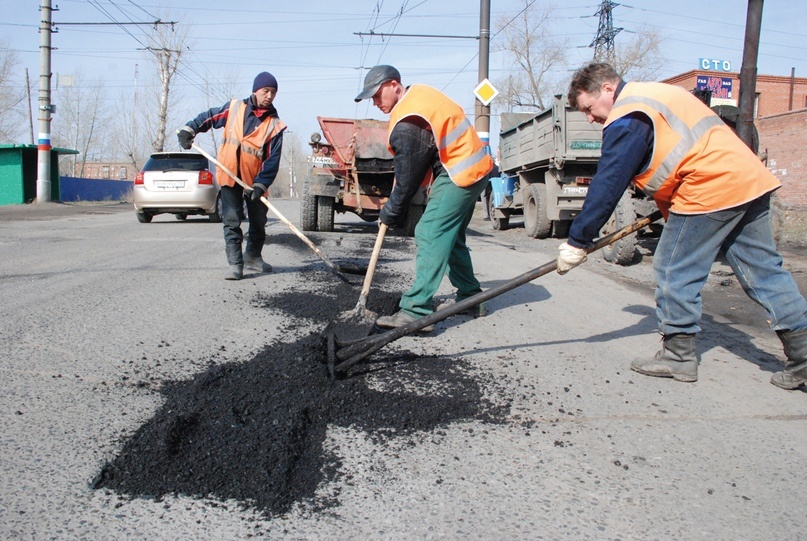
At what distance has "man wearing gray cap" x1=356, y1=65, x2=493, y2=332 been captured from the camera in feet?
12.4

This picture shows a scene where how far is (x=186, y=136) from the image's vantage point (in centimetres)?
564

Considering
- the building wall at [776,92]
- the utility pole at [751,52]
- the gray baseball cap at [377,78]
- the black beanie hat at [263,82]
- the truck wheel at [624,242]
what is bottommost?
Result: the truck wheel at [624,242]

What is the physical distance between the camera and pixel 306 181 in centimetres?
1102

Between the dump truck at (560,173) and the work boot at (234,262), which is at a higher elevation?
the dump truck at (560,173)

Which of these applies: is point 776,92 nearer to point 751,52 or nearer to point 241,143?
point 751,52

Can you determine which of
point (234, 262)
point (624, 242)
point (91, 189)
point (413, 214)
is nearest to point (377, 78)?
point (234, 262)

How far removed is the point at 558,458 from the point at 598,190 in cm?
142

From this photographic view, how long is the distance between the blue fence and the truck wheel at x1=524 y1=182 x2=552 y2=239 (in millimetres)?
20288

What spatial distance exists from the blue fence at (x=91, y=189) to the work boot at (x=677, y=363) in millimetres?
26172

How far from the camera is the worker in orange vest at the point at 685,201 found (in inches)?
118

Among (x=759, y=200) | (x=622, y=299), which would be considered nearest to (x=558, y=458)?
(x=759, y=200)

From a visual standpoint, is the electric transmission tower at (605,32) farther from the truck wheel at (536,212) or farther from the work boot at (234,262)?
the work boot at (234,262)

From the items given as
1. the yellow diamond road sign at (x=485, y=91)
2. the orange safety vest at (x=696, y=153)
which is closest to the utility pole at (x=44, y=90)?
the yellow diamond road sign at (x=485, y=91)

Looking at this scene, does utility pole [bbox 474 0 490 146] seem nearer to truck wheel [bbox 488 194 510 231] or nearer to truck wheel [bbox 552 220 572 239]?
truck wheel [bbox 488 194 510 231]
